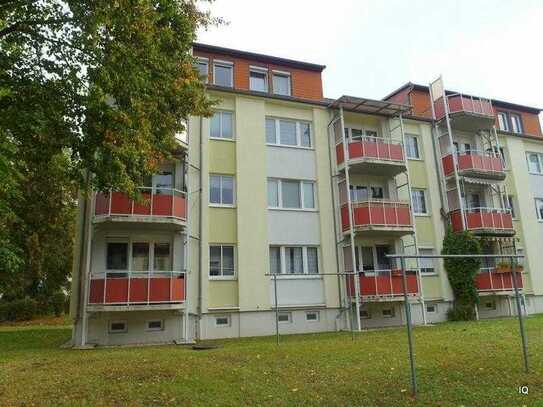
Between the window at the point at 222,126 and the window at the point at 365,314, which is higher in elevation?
the window at the point at 222,126

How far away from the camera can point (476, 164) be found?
2658 cm

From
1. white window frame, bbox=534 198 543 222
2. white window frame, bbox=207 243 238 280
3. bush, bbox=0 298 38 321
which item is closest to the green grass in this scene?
white window frame, bbox=207 243 238 280

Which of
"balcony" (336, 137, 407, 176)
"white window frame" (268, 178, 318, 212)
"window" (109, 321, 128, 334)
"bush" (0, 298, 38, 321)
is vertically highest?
"balcony" (336, 137, 407, 176)

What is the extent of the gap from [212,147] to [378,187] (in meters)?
9.46

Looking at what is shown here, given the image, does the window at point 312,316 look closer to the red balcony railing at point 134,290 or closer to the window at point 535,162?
the red balcony railing at point 134,290

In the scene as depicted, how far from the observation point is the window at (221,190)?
2125 centimetres

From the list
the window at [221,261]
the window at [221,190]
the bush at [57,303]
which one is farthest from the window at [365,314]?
the bush at [57,303]

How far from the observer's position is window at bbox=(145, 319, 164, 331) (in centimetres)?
1833

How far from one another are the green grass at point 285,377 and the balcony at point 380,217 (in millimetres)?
9309

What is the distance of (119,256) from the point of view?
61.9ft

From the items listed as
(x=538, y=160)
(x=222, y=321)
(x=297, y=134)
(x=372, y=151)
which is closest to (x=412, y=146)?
(x=372, y=151)

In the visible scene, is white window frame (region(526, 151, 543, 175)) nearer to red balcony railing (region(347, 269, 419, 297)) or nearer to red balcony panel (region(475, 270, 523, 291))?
red balcony panel (region(475, 270, 523, 291))

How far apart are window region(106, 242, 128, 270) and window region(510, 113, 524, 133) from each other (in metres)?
26.8

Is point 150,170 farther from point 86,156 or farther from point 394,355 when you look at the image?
point 394,355
